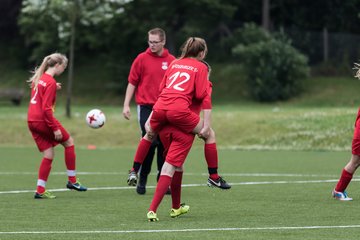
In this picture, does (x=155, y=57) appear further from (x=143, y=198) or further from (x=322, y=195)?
(x=322, y=195)

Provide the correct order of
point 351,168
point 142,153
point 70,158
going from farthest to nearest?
1. point 70,158
2. point 142,153
3. point 351,168

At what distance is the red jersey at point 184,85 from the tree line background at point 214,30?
108 ft

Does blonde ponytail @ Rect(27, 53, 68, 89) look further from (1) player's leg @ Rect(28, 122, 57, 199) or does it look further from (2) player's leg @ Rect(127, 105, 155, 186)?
(2) player's leg @ Rect(127, 105, 155, 186)

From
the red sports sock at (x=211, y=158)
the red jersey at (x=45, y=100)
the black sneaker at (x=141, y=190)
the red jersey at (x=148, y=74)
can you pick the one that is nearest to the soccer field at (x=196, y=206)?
the black sneaker at (x=141, y=190)

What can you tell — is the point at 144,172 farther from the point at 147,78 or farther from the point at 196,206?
the point at 196,206

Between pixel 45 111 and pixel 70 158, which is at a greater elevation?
pixel 45 111

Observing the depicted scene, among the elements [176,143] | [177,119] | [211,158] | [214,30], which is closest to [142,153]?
[211,158]

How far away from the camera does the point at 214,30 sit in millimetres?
49125

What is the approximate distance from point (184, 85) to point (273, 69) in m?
32.2

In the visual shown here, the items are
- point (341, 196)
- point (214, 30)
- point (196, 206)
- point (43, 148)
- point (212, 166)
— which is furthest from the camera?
point (214, 30)

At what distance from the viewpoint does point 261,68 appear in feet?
138

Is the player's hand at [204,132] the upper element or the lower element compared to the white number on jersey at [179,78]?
lower

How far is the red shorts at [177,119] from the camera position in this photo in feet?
32.9

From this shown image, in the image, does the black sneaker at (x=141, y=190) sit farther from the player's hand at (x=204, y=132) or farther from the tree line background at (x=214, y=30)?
the tree line background at (x=214, y=30)
